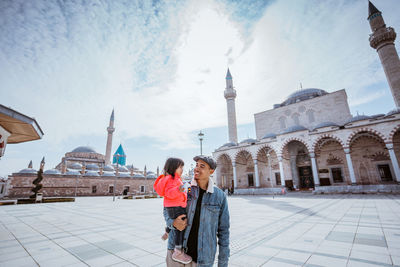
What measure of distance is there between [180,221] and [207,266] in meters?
0.40

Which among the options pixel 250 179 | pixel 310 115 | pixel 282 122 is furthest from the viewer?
pixel 282 122

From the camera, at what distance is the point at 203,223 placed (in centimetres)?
152

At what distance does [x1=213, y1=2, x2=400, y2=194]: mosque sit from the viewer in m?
17.2

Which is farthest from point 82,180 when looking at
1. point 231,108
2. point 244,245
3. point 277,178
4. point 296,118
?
point 296,118

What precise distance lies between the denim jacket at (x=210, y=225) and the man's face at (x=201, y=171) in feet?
0.21

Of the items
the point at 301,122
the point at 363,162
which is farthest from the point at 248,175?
the point at 363,162

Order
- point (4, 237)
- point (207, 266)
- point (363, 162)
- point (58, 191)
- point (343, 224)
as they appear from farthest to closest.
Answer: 1. point (58, 191)
2. point (363, 162)
3. point (343, 224)
4. point (4, 237)
5. point (207, 266)

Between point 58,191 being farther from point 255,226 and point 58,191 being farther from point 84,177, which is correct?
point 255,226

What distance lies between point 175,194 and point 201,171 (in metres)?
0.31

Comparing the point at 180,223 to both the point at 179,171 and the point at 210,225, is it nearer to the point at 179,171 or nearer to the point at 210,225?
the point at 210,225

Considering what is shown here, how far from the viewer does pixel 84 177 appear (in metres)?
26.7

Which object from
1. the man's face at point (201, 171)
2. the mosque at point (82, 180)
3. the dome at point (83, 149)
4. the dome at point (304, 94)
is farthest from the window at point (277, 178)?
the dome at point (83, 149)

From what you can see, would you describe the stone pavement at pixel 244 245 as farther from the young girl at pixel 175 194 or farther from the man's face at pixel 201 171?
the man's face at pixel 201 171

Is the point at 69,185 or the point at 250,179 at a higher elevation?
the point at 250,179
